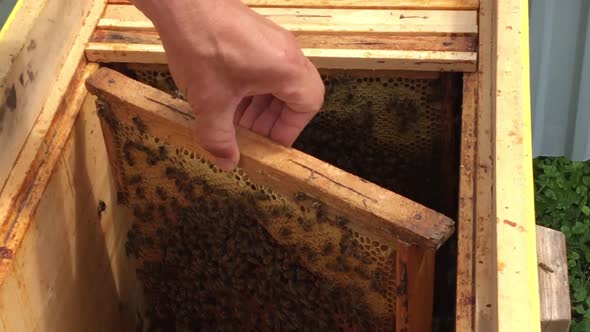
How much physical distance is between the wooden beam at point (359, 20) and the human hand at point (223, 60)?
0.52m

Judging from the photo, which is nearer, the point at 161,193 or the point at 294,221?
the point at 294,221

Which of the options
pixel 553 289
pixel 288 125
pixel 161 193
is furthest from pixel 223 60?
pixel 553 289

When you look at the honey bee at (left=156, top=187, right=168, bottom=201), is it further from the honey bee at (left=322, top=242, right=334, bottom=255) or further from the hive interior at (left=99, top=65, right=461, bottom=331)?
the honey bee at (left=322, top=242, right=334, bottom=255)

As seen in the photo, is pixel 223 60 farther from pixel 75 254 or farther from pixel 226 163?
pixel 75 254

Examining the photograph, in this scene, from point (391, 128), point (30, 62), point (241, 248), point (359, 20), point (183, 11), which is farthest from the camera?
point (391, 128)

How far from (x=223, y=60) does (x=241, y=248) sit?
0.70m

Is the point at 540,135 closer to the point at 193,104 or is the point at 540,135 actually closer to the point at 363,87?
the point at 363,87

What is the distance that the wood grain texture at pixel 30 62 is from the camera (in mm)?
1827

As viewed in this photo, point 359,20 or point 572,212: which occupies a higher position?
point 359,20

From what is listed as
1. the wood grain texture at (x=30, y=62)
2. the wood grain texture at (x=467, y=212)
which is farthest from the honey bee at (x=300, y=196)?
the wood grain texture at (x=30, y=62)

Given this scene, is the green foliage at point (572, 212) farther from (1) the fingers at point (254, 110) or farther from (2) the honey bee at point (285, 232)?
(1) the fingers at point (254, 110)

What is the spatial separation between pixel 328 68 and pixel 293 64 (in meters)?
0.58

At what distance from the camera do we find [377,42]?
2.08 m

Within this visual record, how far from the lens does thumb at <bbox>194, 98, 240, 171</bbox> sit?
60.6 inches
